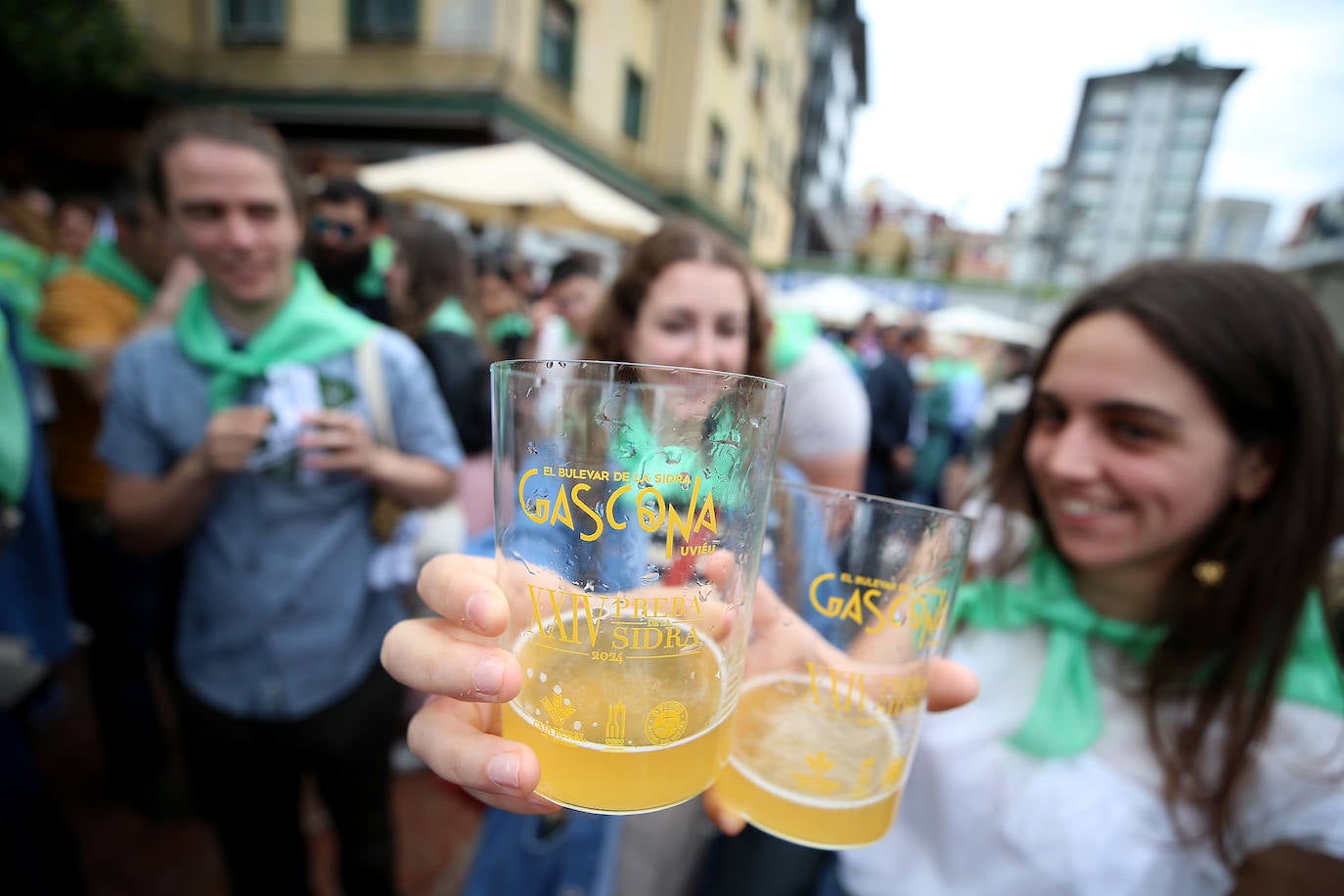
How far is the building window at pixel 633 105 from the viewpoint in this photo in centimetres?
1447

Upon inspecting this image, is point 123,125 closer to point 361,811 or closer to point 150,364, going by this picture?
point 150,364

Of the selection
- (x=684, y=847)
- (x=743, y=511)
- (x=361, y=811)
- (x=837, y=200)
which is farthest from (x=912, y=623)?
(x=837, y=200)

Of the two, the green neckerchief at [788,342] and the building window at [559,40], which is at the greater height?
the building window at [559,40]

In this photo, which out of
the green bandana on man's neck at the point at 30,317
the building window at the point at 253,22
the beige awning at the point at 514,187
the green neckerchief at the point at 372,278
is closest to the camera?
the green bandana on man's neck at the point at 30,317

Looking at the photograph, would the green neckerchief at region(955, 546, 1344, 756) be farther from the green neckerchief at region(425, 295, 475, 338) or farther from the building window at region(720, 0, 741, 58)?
the building window at region(720, 0, 741, 58)

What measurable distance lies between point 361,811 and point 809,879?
148 cm

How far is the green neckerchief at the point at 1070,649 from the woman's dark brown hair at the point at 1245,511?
0.07m

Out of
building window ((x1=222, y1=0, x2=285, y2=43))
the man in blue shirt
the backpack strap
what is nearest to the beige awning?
the man in blue shirt

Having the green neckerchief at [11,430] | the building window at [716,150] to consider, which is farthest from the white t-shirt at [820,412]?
the building window at [716,150]

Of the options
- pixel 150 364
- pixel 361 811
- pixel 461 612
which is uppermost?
pixel 150 364

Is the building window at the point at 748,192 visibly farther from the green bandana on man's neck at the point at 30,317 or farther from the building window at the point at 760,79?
the green bandana on man's neck at the point at 30,317

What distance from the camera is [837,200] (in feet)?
154

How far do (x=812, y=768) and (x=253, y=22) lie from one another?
15.4 metres

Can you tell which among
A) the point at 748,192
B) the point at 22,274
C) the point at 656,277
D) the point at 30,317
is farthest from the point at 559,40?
the point at 656,277
